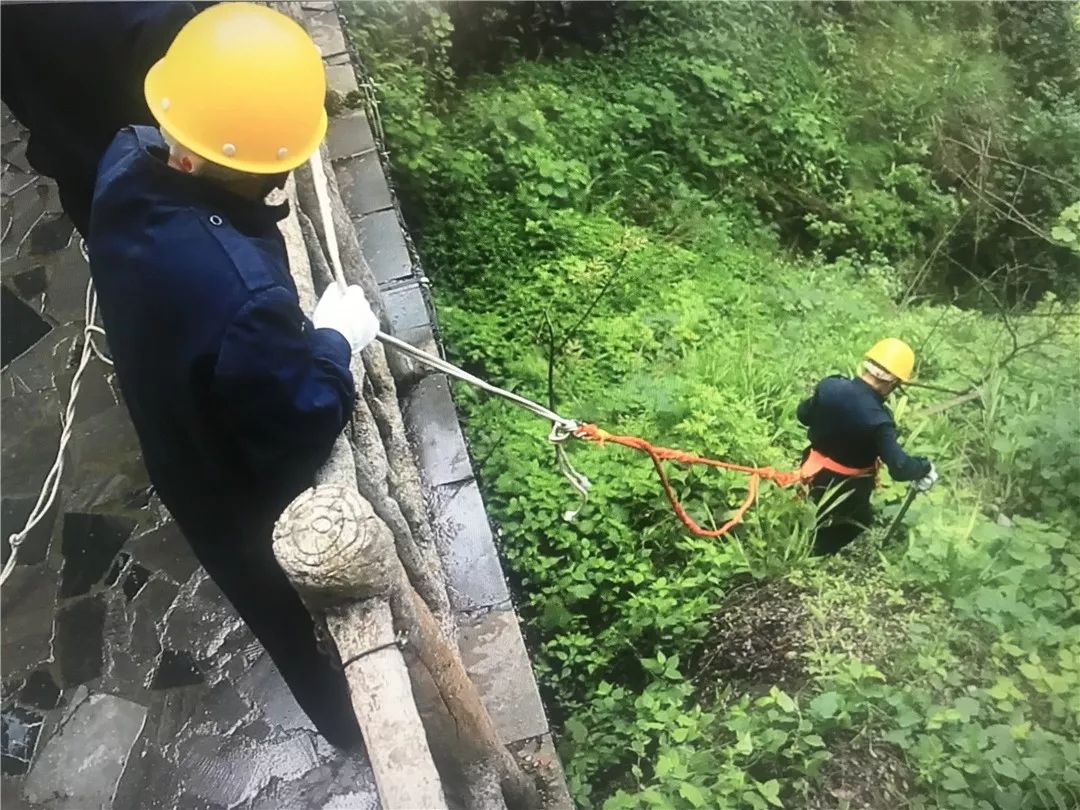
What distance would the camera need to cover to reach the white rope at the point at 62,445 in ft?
9.01

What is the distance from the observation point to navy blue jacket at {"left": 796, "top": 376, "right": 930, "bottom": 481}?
110 inches

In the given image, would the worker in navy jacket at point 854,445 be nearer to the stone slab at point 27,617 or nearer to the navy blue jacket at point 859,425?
the navy blue jacket at point 859,425

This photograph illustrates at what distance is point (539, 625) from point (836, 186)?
10.3 ft

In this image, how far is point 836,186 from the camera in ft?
15.7

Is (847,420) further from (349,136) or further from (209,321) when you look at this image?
(349,136)

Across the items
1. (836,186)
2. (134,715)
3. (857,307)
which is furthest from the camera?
(836,186)

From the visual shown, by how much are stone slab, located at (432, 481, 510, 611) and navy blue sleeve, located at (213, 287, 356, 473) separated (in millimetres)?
1222

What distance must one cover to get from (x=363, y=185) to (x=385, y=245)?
30cm

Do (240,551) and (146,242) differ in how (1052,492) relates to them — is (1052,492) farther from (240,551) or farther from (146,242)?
(146,242)

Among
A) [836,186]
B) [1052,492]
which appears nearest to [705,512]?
[1052,492]

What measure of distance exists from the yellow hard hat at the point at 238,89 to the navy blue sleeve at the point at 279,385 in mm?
248

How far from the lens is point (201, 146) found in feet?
4.71

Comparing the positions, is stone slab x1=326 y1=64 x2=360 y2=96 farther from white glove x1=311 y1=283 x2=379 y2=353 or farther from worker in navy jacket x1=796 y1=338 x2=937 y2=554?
worker in navy jacket x1=796 y1=338 x2=937 y2=554

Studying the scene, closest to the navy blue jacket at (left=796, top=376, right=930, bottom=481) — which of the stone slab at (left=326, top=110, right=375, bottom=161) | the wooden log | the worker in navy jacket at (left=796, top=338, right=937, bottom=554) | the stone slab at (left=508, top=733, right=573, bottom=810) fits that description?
the worker in navy jacket at (left=796, top=338, right=937, bottom=554)
